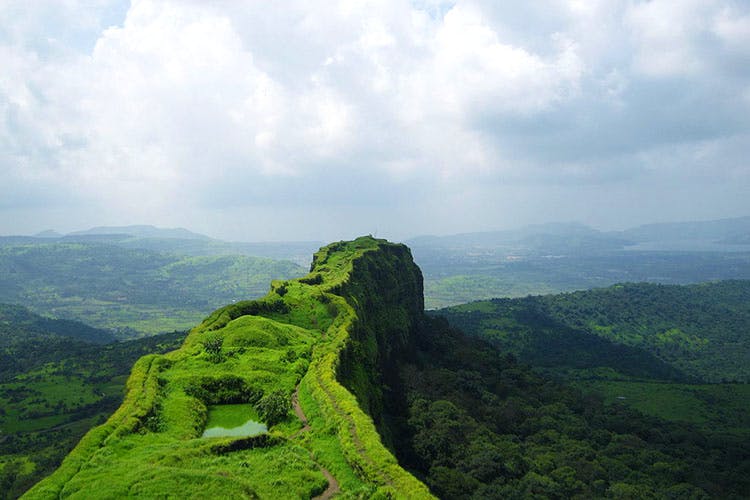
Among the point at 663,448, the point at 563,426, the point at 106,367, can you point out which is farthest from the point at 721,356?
the point at 106,367

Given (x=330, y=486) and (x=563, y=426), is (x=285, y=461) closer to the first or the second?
(x=330, y=486)

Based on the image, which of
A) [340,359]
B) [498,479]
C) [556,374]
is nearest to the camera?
[340,359]

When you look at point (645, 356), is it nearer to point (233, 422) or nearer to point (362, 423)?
point (362, 423)

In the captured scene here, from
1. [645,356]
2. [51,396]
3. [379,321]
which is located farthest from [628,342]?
[51,396]

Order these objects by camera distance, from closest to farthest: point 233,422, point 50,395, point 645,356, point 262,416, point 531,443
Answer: point 233,422
point 262,416
point 531,443
point 50,395
point 645,356

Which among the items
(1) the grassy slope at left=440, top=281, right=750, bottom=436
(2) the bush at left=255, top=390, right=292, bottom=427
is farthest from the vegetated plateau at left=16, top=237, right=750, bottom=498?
(1) the grassy slope at left=440, top=281, right=750, bottom=436

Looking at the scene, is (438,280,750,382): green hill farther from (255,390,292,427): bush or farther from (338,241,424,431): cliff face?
(255,390,292,427): bush
